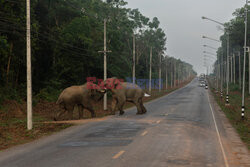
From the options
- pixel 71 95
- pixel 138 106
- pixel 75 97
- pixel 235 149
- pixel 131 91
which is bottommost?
pixel 235 149

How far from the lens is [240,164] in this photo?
10.9 meters

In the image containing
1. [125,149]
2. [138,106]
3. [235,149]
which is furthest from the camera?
[138,106]

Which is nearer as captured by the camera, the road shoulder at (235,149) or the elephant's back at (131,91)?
the road shoulder at (235,149)

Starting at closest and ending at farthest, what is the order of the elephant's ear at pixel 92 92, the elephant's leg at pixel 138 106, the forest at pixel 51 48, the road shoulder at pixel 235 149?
the road shoulder at pixel 235 149 < the elephant's ear at pixel 92 92 < the elephant's leg at pixel 138 106 < the forest at pixel 51 48

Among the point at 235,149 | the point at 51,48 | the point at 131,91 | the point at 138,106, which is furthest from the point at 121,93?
the point at 51,48

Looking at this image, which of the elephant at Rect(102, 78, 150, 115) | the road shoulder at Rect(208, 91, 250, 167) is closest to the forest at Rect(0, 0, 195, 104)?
the elephant at Rect(102, 78, 150, 115)

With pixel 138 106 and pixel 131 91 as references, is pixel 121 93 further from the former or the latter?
pixel 138 106

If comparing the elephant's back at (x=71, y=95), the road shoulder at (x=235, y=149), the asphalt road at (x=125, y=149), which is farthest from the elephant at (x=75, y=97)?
the road shoulder at (x=235, y=149)

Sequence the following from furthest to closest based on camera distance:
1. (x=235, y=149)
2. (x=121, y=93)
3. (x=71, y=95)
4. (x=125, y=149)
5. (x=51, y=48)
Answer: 1. (x=51, y=48)
2. (x=121, y=93)
3. (x=71, y=95)
4. (x=235, y=149)
5. (x=125, y=149)

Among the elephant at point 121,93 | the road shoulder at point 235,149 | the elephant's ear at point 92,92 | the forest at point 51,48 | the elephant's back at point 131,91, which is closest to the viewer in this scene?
the road shoulder at point 235,149

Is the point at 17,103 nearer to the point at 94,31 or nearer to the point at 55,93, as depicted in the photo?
the point at 55,93

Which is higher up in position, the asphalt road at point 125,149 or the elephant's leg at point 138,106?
the elephant's leg at point 138,106

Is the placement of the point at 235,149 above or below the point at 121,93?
below

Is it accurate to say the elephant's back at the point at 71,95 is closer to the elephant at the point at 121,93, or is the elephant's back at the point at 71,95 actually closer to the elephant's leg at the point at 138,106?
the elephant at the point at 121,93
